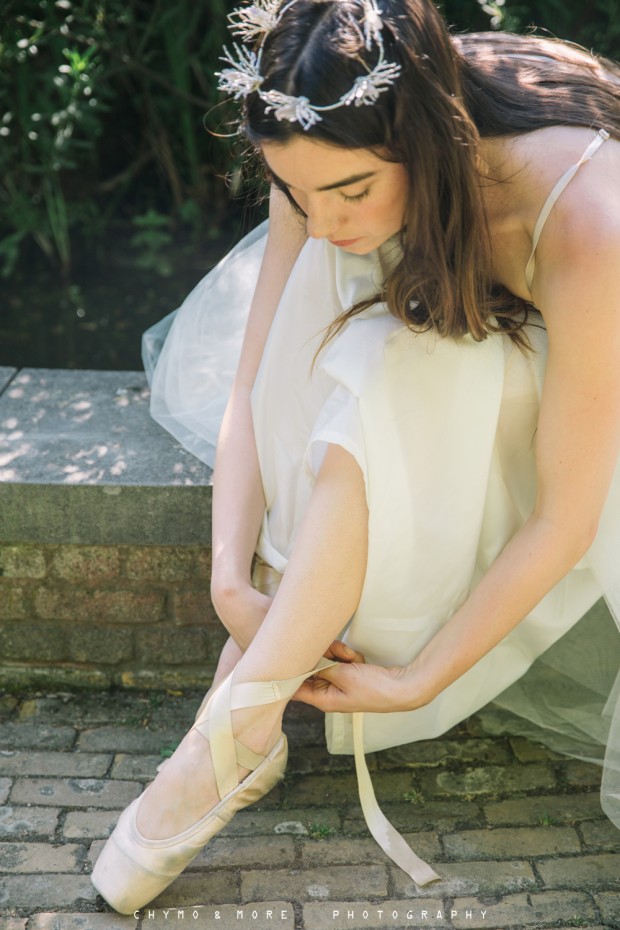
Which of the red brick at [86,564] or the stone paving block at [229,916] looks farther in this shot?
the red brick at [86,564]

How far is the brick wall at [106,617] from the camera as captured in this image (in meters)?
2.28

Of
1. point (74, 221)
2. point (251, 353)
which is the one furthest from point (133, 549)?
point (74, 221)

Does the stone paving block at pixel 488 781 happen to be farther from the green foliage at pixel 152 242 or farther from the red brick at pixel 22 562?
the green foliage at pixel 152 242

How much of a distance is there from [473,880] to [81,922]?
2.23 ft

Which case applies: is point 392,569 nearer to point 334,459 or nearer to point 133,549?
point 334,459

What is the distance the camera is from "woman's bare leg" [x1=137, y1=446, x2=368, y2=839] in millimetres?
1687

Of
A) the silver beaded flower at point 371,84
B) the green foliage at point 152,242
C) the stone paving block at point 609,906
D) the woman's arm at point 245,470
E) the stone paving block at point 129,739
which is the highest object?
the silver beaded flower at point 371,84

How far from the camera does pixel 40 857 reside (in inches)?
73.5

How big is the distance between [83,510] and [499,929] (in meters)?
1.14

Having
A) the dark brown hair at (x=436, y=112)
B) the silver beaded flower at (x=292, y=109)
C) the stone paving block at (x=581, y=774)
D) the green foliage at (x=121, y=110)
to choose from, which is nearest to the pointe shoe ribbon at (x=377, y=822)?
the stone paving block at (x=581, y=774)

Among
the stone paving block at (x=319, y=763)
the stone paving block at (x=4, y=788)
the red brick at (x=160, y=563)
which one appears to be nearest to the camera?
the stone paving block at (x=4, y=788)

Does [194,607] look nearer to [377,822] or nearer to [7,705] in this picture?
[7,705]

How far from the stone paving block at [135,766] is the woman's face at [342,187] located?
1.15m

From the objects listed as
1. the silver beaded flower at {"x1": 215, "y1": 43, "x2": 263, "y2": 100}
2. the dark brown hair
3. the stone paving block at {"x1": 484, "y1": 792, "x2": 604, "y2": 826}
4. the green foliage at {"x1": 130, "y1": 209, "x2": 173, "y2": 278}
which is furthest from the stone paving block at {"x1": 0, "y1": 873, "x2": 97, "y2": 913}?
the green foliage at {"x1": 130, "y1": 209, "x2": 173, "y2": 278}
